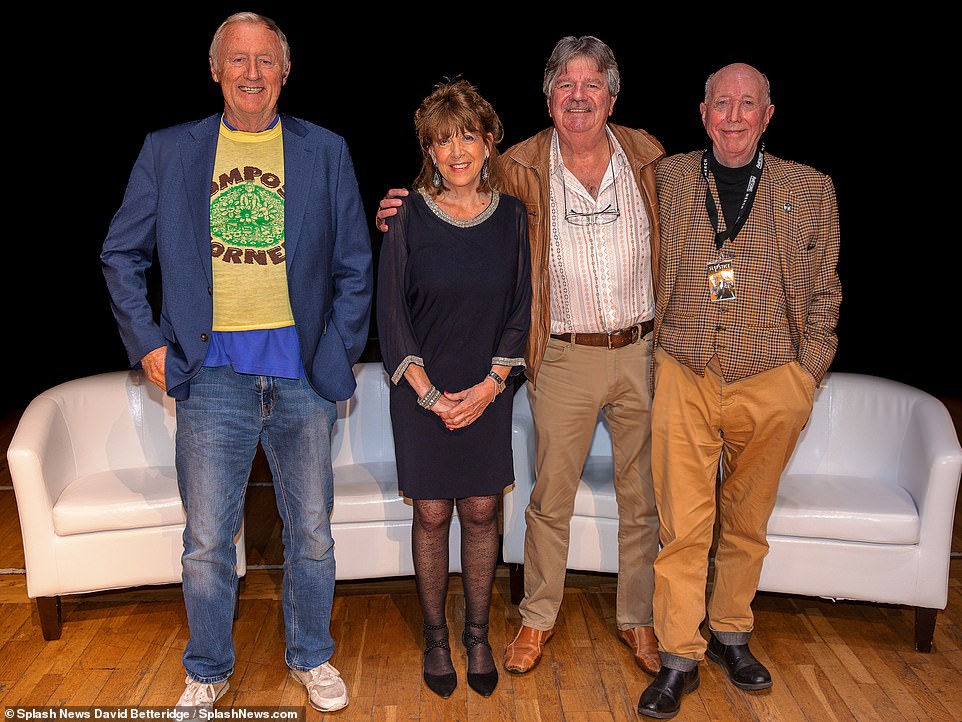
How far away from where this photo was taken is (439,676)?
9.68ft

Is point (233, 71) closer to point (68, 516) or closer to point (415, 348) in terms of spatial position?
point (415, 348)

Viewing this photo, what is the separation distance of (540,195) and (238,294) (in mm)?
940

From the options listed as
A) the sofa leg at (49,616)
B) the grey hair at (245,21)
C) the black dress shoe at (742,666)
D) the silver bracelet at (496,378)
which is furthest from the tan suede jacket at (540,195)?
the sofa leg at (49,616)

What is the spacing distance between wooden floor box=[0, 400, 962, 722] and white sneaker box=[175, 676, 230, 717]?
10cm

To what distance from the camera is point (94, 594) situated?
3697 mm

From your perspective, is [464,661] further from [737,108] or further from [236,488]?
[737,108]

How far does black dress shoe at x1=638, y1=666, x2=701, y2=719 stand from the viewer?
281 centimetres

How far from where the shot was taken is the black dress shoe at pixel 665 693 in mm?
2814

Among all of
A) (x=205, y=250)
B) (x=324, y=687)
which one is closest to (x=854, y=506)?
(x=324, y=687)

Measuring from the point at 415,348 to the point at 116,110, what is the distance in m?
6.55

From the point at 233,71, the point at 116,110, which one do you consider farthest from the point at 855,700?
the point at 116,110

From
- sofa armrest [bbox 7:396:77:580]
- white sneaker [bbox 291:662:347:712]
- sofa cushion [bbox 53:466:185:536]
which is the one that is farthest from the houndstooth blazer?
sofa armrest [bbox 7:396:77:580]

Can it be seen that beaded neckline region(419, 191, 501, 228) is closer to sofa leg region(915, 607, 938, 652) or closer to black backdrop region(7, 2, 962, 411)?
sofa leg region(915, 607, 938, 652)

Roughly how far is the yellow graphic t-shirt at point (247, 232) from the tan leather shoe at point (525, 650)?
4.27 ft
